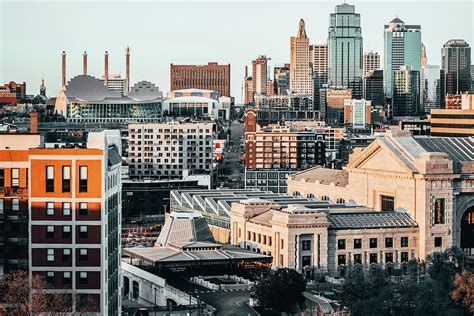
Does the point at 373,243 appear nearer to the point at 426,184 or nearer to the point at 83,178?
the point at 426,184

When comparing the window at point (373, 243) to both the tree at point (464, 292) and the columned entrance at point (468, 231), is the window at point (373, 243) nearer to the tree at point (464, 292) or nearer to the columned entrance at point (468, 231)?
the columned entrance at point (468, 231)

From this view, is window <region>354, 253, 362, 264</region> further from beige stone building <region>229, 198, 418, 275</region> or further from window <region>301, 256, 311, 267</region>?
window <region>301, 256, 311, 267</region>

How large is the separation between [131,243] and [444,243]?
27.0 m

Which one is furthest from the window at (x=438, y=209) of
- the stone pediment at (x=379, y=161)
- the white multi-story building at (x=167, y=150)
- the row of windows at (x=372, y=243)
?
the white multi-story building at (x=167, y=150)

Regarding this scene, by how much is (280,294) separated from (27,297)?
2178cm

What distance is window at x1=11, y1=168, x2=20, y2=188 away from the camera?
4891 cm

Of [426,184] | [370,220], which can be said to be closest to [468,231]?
[426,184]

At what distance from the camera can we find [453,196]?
282ft

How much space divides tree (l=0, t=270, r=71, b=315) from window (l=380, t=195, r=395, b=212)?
45987 millimetres

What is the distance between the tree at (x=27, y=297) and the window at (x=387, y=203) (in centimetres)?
4599

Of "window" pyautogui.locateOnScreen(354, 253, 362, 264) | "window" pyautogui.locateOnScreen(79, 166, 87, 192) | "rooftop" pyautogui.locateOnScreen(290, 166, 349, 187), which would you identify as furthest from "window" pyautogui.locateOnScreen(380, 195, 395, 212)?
A: "window" pyautogui.locateOnScreen(79, 166, 87, 192)

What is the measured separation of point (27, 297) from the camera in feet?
150

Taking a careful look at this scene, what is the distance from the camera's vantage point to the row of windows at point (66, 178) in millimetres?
48344

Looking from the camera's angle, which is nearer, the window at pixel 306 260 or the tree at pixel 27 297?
the tree at pixel 27 297
